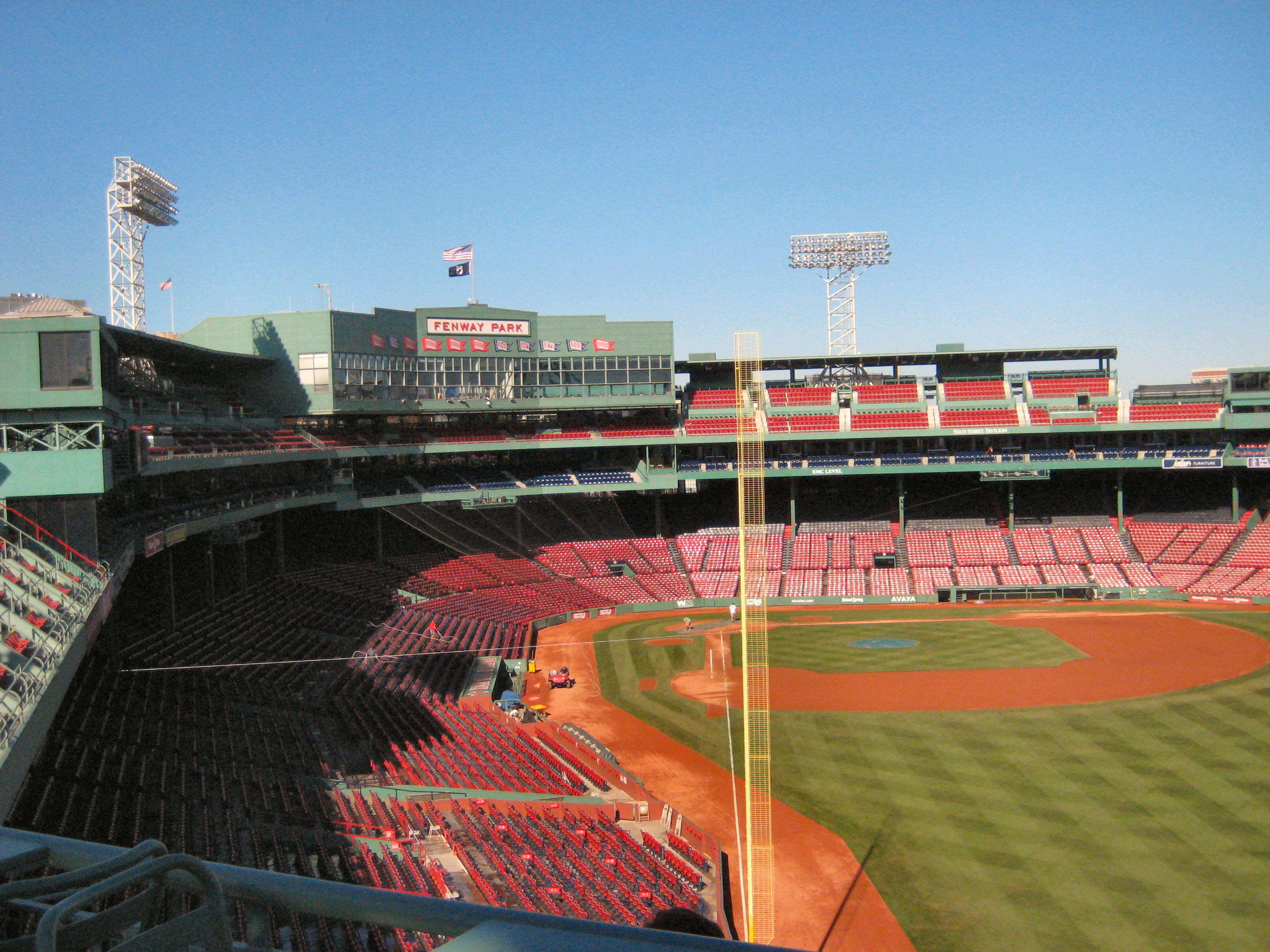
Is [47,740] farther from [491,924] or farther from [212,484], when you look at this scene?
[212,484]

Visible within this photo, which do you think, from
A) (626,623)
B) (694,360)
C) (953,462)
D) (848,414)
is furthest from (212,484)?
(953,462)

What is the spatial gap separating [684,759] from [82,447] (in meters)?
16.5

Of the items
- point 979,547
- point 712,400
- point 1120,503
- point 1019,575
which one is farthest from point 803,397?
point 1120,503

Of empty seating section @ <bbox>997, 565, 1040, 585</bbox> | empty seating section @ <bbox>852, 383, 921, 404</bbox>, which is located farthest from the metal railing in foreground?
empty seating section @ <bbox>852, 383, 921, 404</bbox>

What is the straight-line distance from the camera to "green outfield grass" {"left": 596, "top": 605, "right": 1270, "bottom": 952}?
47.1ft

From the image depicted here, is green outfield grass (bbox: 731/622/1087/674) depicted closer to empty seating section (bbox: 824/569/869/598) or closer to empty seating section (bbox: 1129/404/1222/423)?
empty seating section (bbox: 824/569/869/598)

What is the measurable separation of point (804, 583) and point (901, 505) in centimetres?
866

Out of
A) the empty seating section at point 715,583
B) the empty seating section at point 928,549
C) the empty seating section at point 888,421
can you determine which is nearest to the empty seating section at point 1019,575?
the empty seating section at point 928,549

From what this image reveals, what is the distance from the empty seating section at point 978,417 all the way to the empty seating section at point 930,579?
924cm

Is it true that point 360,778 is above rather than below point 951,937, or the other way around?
above

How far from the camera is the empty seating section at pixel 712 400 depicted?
52.4 meters

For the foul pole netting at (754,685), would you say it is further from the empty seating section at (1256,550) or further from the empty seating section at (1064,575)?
the empty seating section at (1256,550)

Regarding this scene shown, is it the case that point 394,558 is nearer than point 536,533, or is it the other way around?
point 394,558

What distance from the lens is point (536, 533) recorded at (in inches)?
1916
